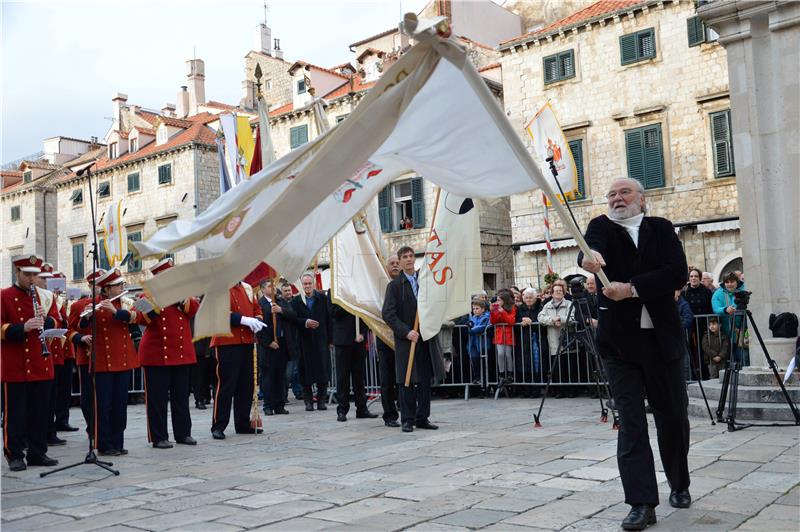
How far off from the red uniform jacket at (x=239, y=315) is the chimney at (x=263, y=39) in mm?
36597

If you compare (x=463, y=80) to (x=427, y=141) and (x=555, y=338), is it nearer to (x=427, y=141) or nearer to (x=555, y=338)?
(x=427, y=141)

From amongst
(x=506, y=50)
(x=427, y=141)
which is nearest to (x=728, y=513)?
(x=427, y=141)

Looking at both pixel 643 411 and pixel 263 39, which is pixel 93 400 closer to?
pixel 643 411

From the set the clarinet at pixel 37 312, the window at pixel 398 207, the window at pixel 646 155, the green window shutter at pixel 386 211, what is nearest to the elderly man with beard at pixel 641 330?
the clarinet at pixel 37 312

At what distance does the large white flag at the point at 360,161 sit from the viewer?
173 inches

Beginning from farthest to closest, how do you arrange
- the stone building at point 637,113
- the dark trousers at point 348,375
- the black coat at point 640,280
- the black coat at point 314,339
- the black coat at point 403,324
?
1. the stone building at point 637,113
2. the black coat at point 314,339
3. the dark trousers at point 348,375
4. the black coat at point 403,324
5. the black coat at point 640,280

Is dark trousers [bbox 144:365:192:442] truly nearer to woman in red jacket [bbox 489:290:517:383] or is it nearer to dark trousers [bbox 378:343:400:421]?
dark trousers [bbox 378:343:400:421]

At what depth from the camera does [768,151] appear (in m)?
9.67

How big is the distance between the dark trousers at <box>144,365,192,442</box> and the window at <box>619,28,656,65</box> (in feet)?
66.6

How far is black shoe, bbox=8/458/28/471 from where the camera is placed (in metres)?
7.82

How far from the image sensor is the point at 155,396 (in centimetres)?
904

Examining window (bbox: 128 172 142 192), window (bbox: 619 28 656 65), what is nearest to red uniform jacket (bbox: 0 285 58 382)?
window (bbox: 619 28 656 65)

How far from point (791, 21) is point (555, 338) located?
19.0ft

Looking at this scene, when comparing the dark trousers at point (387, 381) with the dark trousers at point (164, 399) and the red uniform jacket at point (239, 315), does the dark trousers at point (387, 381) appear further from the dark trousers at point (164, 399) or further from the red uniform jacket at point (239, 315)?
the dark trousers at point (164, 399)
